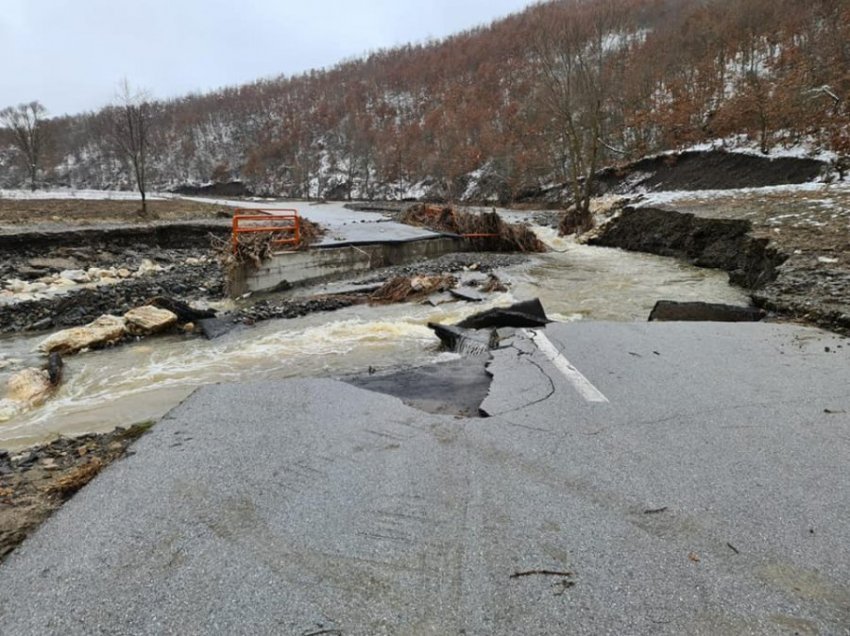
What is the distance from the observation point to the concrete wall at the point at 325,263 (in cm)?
1208

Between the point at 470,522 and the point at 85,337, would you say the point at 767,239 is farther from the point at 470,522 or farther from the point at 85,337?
the point at 85,337

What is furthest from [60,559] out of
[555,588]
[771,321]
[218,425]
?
[771,321]

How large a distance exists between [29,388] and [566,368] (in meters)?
6.12

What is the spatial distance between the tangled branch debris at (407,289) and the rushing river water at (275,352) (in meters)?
0.66

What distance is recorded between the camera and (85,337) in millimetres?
7770

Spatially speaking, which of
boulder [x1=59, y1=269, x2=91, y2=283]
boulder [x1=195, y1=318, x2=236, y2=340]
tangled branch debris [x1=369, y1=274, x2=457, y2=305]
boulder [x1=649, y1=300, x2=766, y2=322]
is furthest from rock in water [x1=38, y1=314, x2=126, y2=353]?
boulder [x1=649, y1=300, x2=766, y2=322]

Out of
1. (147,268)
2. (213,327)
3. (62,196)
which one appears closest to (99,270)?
(147,268)

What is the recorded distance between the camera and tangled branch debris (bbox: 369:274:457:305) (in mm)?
10883

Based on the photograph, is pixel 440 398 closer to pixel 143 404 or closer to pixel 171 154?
pixel 143 404

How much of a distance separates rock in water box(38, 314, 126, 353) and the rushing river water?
269 mm

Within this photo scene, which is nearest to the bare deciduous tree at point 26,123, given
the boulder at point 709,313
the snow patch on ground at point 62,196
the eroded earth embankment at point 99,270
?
the snow patch on ground at point 62,196

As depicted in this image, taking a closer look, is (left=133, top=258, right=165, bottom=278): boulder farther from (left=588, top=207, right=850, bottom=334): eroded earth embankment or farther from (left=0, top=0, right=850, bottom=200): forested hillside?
(left=0, top=0, right=850, bottom=200): forested hillside

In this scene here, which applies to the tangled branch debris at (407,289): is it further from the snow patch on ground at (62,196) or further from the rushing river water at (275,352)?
the snow patch on ground at (62,196)

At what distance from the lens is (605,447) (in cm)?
298
